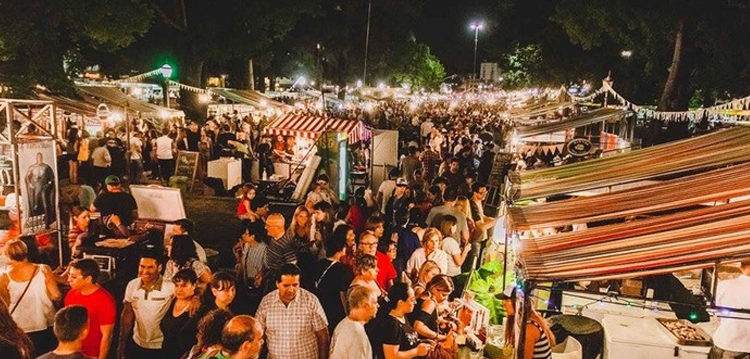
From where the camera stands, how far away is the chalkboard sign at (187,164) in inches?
592

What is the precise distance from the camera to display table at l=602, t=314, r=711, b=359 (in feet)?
17.1

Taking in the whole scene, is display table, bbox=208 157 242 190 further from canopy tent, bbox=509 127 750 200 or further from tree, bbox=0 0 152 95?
canopy tent, bbox=509 127 750 200

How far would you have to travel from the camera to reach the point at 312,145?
1519cm

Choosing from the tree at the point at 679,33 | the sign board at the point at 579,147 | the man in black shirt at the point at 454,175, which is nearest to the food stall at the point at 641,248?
the man in black shirt at the point at 454,175

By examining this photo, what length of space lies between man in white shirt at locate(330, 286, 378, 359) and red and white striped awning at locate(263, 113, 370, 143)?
10238 millimetres

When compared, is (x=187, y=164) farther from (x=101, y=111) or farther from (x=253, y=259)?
(x=253, y=259)

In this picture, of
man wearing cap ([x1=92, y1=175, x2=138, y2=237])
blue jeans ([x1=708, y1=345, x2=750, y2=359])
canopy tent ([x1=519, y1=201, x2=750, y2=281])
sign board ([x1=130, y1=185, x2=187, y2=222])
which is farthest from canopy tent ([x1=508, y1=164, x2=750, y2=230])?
man wearing cap ([x1=92, y1=175, x2=138, y2=237])

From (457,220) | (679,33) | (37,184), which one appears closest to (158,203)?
(37,184)

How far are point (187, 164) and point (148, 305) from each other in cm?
1093

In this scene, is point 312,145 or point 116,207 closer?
point 116,207

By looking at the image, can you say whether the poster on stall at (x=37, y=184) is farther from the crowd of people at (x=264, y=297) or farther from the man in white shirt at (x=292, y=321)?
the man in white shirt at (x=292, y=321)

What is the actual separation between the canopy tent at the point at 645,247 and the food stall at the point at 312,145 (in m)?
8.73

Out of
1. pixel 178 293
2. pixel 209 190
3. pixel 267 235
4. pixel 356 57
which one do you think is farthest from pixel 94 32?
pixel 356 57

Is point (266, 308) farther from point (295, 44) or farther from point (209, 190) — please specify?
point (295, 44)
